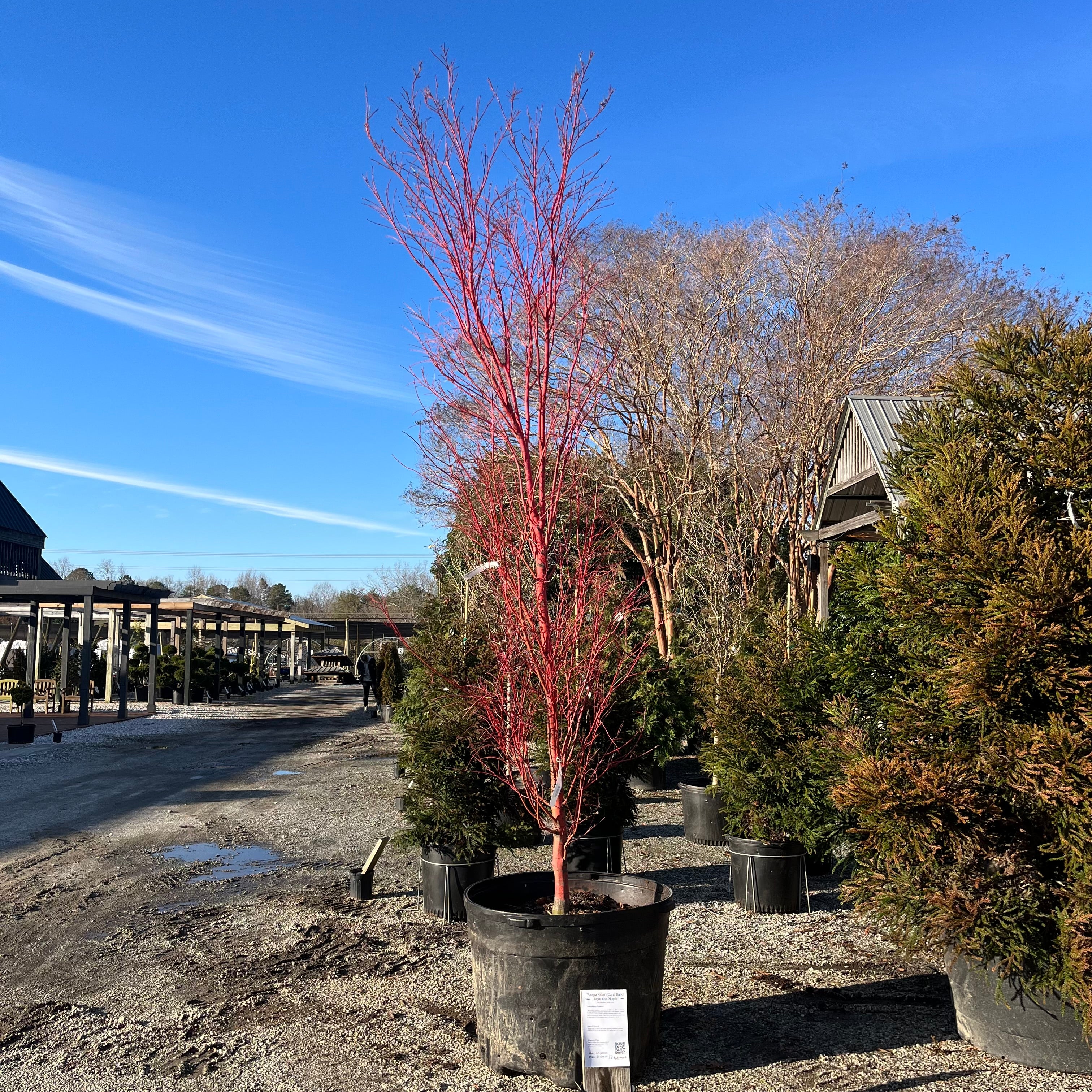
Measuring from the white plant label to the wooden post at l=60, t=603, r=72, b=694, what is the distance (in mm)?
20075

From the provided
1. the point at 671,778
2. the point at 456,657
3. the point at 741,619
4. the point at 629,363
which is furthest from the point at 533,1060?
the point at 629,363

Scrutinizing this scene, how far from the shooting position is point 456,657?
7094mm

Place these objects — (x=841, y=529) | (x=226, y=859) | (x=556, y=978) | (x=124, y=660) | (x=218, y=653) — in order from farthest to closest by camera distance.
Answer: (x=218, y=653)
(x=124, y=660)
(x=841, y=529)
(x=226, y=859)
(x=556, y=978)

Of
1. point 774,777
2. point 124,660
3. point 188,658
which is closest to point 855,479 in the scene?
point 774,777

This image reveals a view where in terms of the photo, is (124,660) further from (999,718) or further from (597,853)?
(999,718)

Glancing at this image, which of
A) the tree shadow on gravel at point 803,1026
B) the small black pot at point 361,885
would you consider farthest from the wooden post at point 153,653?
the tree shadow on gravel at point 803,1026

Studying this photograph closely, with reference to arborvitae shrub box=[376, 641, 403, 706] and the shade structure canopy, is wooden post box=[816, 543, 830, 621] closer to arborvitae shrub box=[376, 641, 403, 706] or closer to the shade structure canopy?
arborvitae shrub box=[376, 641, 403, 706]

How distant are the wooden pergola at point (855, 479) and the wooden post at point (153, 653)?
651 inches

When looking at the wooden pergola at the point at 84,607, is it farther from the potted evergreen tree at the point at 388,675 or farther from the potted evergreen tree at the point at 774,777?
the potted evergreen tree at the point at 774,777

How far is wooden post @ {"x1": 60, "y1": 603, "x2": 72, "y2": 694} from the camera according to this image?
21531 mm

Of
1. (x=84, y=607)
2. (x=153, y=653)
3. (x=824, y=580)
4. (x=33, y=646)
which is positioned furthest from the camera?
(x=33, y=646)

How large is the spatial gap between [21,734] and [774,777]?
49.8ft

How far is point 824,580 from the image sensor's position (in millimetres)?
11969

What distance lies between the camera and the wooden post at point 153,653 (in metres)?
23.0
